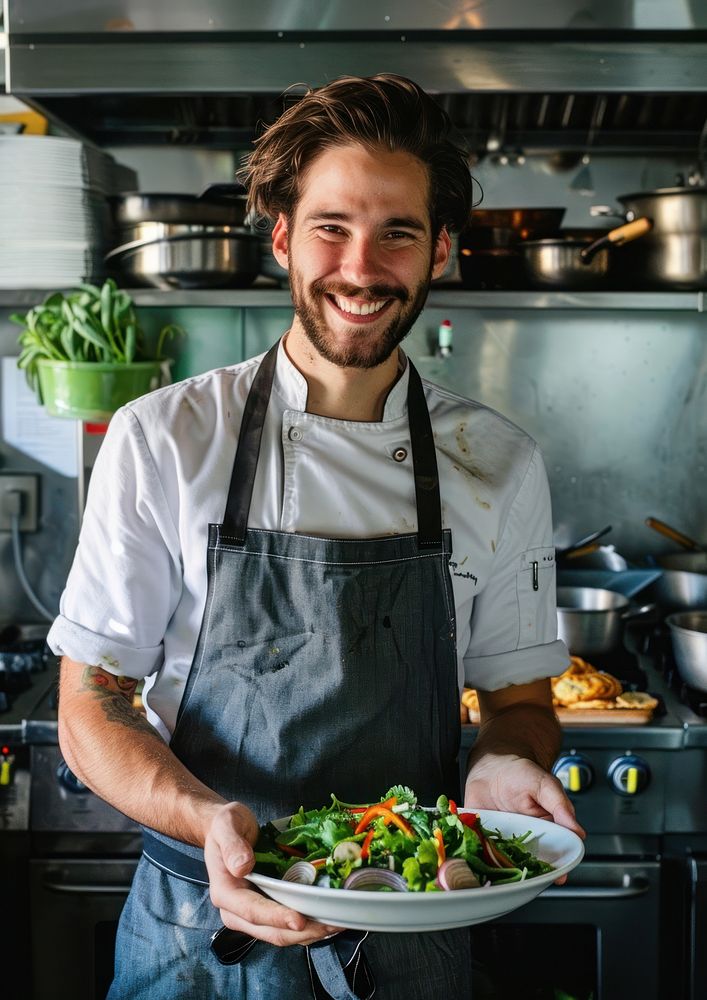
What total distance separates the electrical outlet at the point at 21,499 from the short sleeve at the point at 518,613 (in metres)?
1.53

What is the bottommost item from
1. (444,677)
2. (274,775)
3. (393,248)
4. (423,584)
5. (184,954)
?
(184,954)

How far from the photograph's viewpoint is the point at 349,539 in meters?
1.63

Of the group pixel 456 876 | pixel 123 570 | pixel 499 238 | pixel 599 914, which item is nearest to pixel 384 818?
pixel 456 876

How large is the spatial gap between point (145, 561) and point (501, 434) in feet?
1.99

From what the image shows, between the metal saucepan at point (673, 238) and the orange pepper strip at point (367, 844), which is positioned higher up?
the metal saucepan at point (673, 238)

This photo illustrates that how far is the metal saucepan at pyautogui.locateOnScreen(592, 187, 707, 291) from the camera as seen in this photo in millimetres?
2469

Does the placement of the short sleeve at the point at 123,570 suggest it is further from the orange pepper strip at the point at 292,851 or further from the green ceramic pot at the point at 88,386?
the green ceramic pot at the point at 88,386

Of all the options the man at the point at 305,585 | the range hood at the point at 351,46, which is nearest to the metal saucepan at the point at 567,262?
the range hood at the point at 351,46

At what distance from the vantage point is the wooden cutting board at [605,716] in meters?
2.17

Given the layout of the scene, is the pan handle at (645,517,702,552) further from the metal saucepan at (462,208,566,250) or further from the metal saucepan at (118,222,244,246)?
the metal saucepan at (118,222,244,246)

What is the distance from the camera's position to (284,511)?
1631 millimetres

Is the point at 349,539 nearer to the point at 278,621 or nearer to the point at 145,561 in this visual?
the point at 278,621

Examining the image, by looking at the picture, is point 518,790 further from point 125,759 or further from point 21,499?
point 21,499

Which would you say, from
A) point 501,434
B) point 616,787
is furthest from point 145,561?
point 616,787
